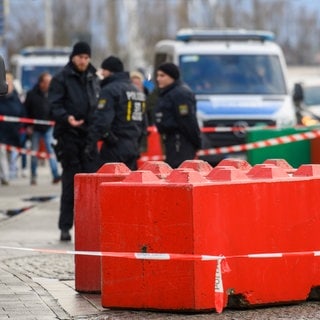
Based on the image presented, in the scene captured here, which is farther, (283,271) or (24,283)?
(24,283)

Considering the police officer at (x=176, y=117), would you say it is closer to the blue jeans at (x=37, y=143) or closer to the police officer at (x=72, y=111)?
the police officer at (x=72, y=111)

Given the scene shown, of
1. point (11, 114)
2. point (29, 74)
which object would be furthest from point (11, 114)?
point (29, 74)

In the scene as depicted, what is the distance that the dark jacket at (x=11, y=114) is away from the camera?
24.6 metres

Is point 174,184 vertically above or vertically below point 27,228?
above

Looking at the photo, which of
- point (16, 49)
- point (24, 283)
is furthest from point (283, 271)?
Result: point (16, 49)

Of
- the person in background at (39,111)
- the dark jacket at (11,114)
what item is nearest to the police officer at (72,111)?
the person in background at (39,111)

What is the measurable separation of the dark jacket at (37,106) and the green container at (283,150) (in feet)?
17.9

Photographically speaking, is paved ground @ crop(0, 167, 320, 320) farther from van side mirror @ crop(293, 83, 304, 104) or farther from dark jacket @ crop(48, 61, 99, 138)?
van side mirror @ crop(293, 83, 304, 104)

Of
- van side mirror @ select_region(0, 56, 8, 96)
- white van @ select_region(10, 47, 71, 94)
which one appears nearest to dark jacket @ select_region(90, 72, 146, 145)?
van side mirror @ select_region(0, 56, 8, 96)

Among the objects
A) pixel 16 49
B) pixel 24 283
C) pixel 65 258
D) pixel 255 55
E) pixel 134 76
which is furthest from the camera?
pixel 16 49

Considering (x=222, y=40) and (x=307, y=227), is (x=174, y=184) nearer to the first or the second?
(x=307, y=227)

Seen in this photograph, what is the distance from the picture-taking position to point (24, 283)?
35.7 ft

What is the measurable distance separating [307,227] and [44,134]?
49.8ft

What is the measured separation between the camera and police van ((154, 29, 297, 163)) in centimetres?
2339
